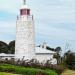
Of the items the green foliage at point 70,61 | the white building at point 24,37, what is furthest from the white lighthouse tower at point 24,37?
the green foliage at point 70,61

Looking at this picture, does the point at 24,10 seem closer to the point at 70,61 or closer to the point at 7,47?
the point at 70,61

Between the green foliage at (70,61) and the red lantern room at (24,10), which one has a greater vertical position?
the red lantern room at (24,10)

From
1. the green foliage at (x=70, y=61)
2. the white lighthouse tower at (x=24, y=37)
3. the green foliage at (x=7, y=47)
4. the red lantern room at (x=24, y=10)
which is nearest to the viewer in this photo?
the red lantern room at (x=24, y=10)

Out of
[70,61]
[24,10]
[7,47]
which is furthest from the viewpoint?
[7,47]

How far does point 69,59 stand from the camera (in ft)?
190

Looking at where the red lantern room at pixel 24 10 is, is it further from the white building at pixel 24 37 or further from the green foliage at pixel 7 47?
the green foliage at pixel 7 47

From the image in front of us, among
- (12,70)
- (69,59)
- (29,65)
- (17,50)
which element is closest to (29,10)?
(17,50)

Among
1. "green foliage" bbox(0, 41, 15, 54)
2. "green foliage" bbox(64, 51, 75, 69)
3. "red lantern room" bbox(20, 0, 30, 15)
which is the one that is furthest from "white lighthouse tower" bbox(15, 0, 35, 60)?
"green foliage" bbox(0, 41, 15, 54)

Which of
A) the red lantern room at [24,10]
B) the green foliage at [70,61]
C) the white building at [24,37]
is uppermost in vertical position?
the red lantern room at [24,10]

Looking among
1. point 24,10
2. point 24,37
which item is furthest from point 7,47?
point 24,10

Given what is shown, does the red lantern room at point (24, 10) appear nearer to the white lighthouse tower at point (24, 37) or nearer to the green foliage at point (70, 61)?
the white lighthouse tower at point (24, 37)

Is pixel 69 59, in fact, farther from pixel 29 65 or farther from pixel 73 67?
pixel 29 65

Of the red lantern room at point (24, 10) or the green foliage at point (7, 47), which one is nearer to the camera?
the red lantern room at point (24, 10)

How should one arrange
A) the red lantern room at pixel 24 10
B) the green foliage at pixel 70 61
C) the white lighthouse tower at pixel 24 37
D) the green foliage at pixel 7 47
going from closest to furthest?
1. the red lantern room at pixel 24 10
2. the white lighthouse tower at pixel 24 37
3. the green foliage at pixel 70 61
4. the green foliage at pixel 7 47
